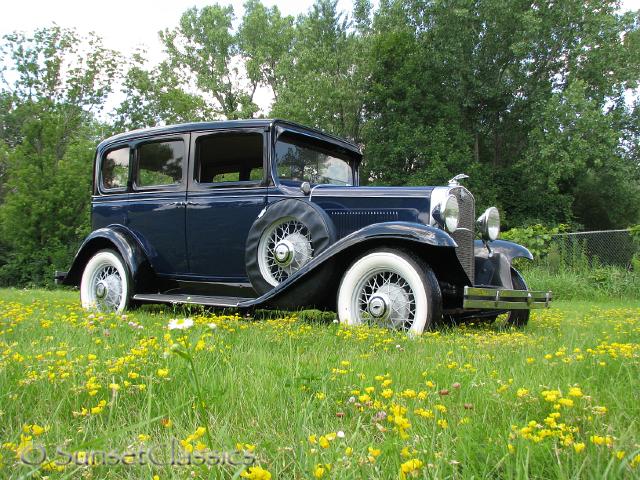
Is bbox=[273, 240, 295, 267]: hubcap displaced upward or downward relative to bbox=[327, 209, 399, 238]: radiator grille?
downward

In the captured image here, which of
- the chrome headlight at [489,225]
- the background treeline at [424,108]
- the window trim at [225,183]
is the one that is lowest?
the chrome headlight at [489,225]

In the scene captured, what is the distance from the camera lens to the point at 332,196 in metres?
4.61

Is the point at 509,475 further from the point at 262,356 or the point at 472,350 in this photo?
the point at 472,350

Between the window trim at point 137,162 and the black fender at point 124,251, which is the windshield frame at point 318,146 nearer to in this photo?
the window trim at point 137,162

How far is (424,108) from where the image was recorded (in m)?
21.6

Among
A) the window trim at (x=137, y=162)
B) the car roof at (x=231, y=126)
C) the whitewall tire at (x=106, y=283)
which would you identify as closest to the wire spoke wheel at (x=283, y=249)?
the car roof at (x=231, y=126)

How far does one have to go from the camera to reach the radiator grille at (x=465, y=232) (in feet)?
14.3

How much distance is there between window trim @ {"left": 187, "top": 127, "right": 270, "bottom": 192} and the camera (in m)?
4.85

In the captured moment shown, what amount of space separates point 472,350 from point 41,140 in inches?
748

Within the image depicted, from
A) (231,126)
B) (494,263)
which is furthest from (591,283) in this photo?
(231,126)

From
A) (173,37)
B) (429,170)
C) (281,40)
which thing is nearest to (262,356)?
(429,170)

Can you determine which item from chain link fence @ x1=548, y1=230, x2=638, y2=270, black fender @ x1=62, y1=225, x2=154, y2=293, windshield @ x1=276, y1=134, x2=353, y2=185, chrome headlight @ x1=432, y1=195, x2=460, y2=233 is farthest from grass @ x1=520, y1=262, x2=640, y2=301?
black fender @ x1=62, y1=225, x2=154, y2=293

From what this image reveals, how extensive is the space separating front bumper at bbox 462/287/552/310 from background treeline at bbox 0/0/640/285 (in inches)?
615

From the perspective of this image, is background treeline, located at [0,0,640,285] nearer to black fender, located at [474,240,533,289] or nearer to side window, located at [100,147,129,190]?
side window, located at [100,147,129,190]
